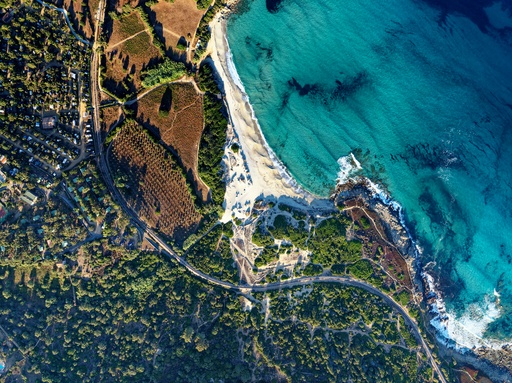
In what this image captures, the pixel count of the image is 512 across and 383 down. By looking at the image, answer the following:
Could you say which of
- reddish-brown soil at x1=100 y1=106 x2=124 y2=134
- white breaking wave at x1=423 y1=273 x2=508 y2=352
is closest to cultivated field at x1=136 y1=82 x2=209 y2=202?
reddish-brown soil at x1=100 y1=106 x2=124 y2=134

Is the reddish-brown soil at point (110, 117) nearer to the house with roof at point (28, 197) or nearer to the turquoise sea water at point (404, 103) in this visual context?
the house with roof at point (28, 197)

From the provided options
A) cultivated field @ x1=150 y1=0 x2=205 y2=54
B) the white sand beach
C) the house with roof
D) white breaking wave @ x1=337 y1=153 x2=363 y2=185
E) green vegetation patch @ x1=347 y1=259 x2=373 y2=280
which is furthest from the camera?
white breaking wave @ x1=337 y1=153 x2=363 y2=185

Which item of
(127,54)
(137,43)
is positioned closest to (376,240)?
(137,43)

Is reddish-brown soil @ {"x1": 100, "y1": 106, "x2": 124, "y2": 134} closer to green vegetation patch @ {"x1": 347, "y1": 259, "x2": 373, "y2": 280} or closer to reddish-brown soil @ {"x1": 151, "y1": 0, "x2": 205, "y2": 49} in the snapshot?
reddish-brown soil @ {"x1": 151, "y1": 0, "x2": 205, "y2": 49}

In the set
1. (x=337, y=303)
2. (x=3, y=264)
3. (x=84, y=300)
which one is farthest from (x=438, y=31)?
(x=3, y=264)

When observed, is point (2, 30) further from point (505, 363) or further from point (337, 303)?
point (505, 363)

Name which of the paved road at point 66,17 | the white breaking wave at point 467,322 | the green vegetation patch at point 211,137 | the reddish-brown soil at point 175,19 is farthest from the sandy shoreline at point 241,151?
the white breaking wave at point 467,322

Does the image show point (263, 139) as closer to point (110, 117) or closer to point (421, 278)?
point (110, 117)
